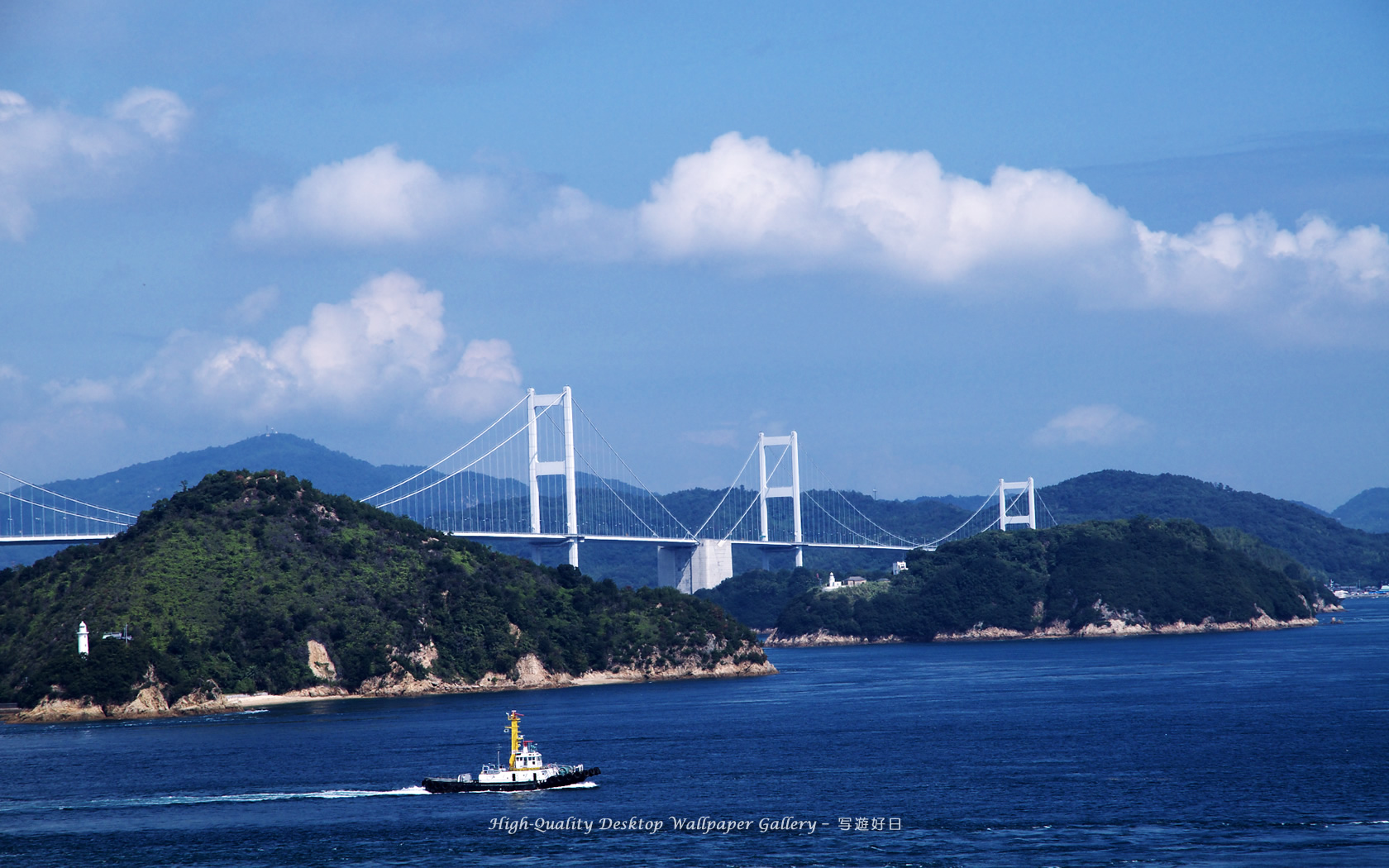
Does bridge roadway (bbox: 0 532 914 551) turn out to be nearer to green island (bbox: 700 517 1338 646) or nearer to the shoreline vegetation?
green island (bbox: 700 517 1338 646)

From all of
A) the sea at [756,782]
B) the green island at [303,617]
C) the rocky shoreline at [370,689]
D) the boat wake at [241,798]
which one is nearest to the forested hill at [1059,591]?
the rocky shoreline at [370,689]

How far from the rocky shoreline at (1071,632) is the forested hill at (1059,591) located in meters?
0.25

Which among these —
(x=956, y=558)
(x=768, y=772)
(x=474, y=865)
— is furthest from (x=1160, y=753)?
(x=956, y=558)

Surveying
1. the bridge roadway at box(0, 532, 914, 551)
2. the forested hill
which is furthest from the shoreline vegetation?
the bridge roadway at box(0, 532, 914, 551)

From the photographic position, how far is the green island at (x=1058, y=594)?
126812mm

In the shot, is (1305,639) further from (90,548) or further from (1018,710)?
(90,548)

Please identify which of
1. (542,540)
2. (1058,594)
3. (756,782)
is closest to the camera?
(756,782)

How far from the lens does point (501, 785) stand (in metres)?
39.2

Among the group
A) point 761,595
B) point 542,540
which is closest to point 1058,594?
point 761,595

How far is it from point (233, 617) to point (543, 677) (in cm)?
1661

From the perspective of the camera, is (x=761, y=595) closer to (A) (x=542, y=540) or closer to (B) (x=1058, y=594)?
(B) (x=1058, y=594)

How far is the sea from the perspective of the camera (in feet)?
105

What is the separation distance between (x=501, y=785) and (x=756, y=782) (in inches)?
276

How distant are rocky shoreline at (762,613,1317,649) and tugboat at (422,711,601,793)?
8993 centimetres
